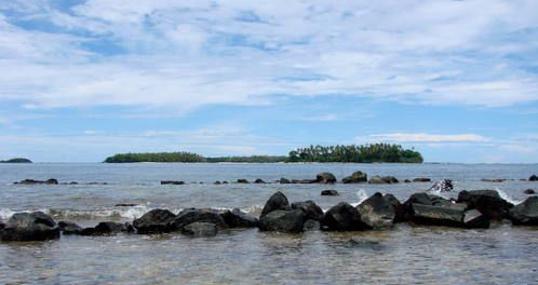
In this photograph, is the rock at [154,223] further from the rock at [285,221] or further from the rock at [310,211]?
the rock at [310,211]

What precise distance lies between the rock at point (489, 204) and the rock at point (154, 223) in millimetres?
9877

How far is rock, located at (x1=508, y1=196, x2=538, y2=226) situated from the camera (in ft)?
65.3

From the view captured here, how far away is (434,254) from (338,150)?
599 ft

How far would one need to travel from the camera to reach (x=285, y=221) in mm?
18312

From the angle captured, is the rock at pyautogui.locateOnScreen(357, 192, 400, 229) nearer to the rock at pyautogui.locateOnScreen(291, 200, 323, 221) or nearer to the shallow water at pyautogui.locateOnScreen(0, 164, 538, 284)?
the shallow water at pyautogui.locateOnScreen(0, 164, 538, 284)

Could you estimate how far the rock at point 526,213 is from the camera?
19.9m

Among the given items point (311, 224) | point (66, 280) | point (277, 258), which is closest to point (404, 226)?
point (311, 224)

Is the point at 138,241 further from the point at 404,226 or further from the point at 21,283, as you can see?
the point at 404,226

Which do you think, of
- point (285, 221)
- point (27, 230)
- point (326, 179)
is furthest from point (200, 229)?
point (326, 179)

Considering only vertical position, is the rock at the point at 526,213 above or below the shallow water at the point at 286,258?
above

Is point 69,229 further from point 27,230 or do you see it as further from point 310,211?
point 310,211

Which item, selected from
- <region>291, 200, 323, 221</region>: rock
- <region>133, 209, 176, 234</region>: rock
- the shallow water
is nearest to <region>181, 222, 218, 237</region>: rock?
the shallow water

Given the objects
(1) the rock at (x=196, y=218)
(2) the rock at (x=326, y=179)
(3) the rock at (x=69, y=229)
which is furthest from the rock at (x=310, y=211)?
(2) the rock at (x=326, y=179)

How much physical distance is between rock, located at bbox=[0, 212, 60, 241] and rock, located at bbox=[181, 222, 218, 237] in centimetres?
342
